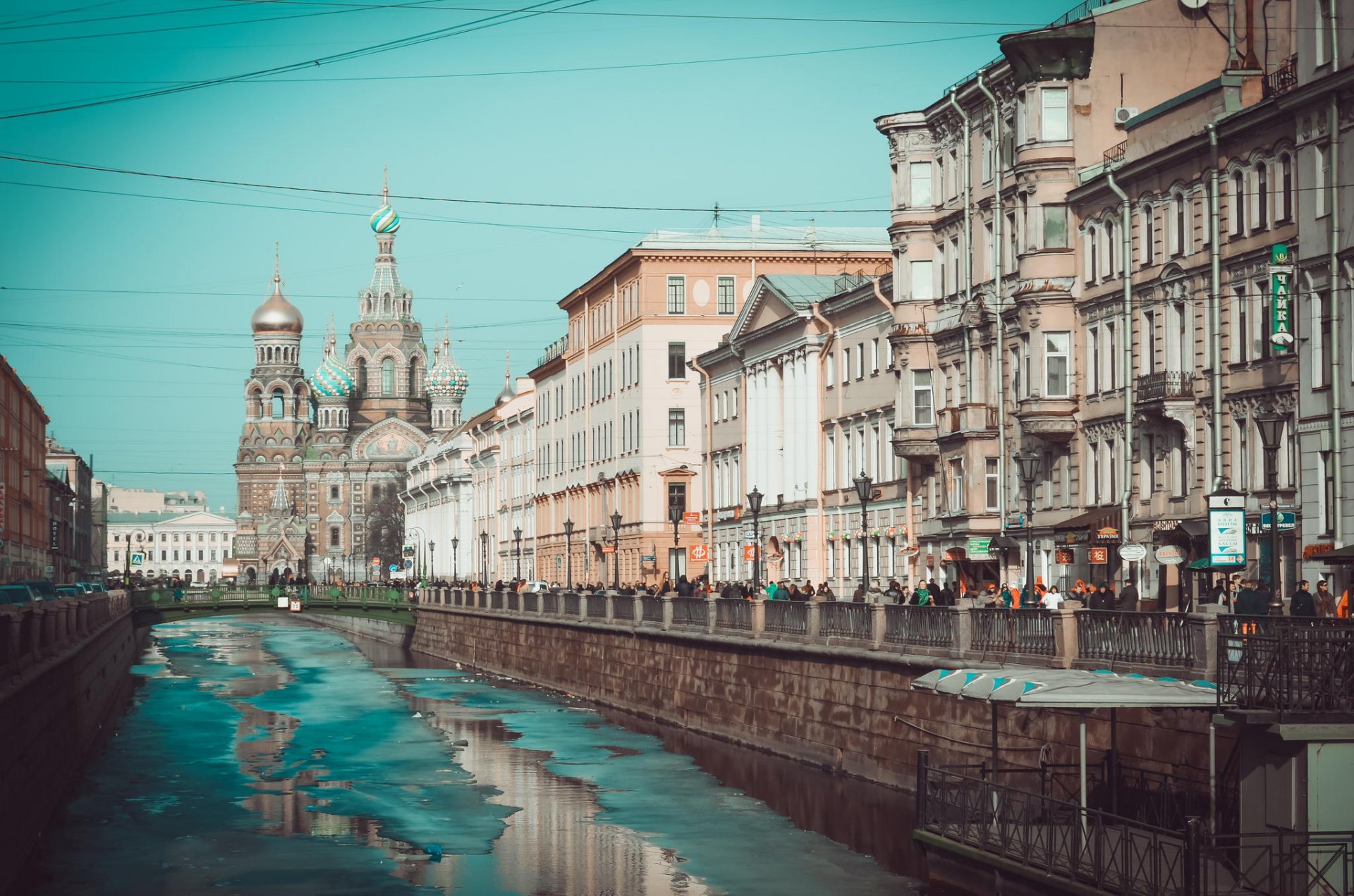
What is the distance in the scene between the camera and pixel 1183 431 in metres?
45.6

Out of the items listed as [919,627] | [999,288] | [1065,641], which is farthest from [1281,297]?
[999,288]

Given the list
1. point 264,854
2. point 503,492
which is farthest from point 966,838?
point 503,492

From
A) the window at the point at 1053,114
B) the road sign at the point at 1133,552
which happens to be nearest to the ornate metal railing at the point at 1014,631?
the road sign at the point at 1133,552

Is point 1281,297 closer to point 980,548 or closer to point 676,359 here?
point 980,548

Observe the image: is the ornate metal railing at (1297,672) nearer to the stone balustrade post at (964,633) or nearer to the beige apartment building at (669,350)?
the stone balustrade post at (964,633)

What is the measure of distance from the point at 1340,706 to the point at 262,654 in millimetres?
96081

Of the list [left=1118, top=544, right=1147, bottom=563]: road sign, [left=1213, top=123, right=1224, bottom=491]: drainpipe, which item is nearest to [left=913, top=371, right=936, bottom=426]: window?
[left=1213, top=123, right=1224, bottom=491]: drainpipe

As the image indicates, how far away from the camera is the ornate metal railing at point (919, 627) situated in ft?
117

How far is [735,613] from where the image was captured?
49750 mm

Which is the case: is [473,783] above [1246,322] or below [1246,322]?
below

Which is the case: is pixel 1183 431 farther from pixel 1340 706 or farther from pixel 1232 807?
pixel 1340 706

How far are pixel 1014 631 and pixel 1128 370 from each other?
1605cm

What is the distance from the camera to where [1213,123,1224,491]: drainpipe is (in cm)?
4381

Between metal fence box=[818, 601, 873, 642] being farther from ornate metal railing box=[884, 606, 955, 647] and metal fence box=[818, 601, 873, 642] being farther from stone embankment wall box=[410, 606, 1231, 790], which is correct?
ornate metal railing box=[884, 606, 955, 647]
